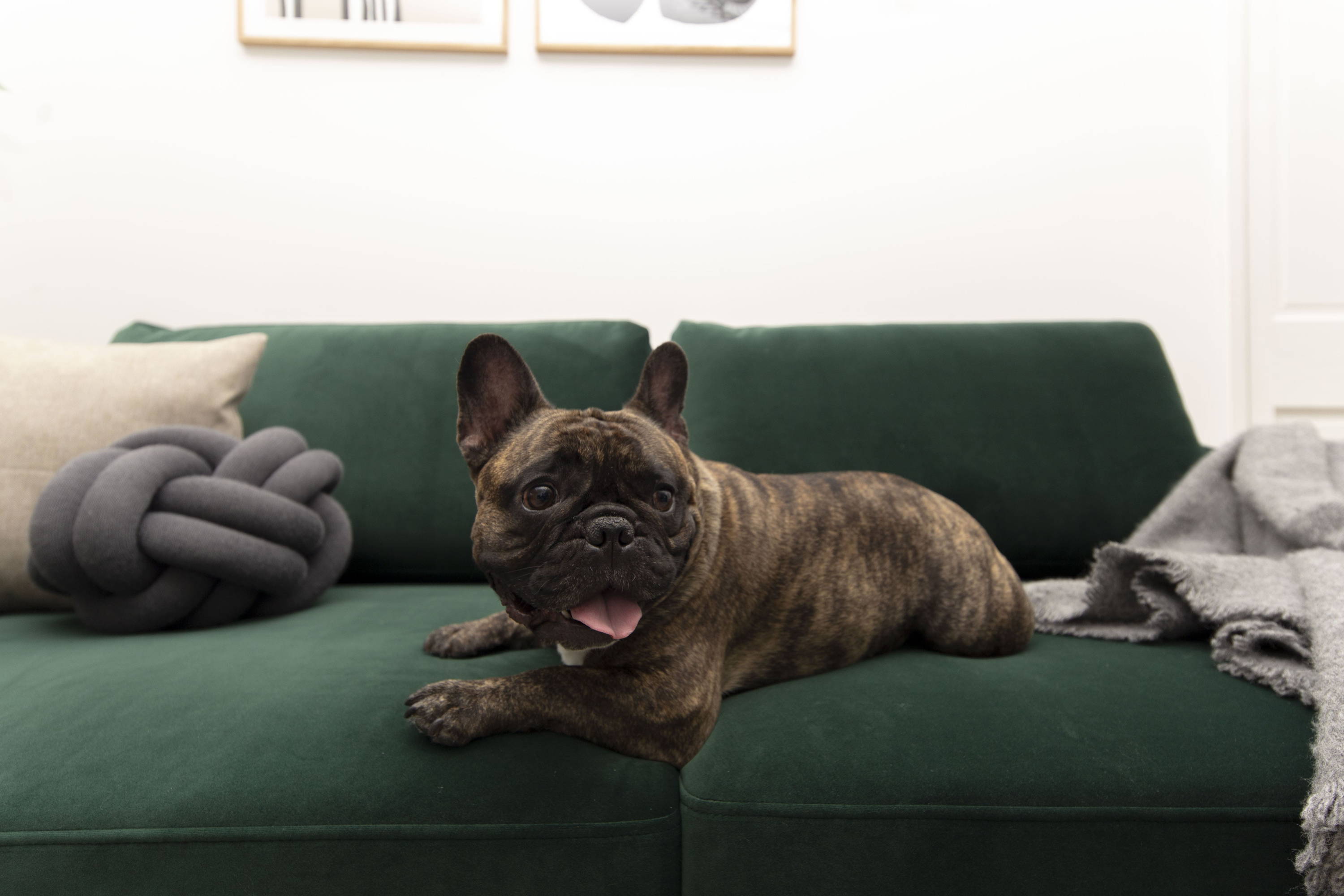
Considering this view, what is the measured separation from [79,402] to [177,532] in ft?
2.00

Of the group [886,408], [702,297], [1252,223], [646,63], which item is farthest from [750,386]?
[1252,223]

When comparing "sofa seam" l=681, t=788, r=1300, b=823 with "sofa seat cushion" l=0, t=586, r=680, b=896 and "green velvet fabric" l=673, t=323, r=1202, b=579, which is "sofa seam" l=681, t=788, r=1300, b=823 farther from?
"green velvet fabric" l=673, t=323, r=1202, b=579

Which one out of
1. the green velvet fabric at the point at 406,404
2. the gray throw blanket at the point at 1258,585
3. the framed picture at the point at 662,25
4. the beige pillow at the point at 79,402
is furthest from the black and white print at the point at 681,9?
the gray throw blanket at the point at 1258,585

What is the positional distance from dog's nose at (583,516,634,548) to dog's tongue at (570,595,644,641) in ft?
0.36

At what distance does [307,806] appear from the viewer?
1.07 metres

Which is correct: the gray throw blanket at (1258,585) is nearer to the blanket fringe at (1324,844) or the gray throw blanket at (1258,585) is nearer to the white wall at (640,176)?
the blanket fringe at (1324,844)

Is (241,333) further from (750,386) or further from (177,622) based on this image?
(750,386)

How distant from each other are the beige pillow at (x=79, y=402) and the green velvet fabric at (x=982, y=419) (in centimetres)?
125

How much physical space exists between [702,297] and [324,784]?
84.5 inches

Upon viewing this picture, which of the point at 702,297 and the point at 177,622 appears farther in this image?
the point at 702,297

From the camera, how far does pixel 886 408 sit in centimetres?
216

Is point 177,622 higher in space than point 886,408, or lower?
lower

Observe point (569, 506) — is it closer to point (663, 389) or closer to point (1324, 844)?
point (663, 389)

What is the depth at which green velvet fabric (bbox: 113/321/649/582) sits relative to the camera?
6.95ft
